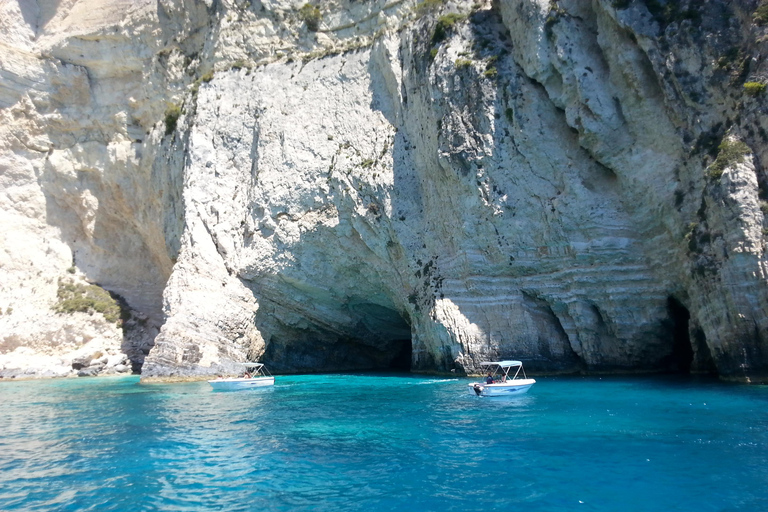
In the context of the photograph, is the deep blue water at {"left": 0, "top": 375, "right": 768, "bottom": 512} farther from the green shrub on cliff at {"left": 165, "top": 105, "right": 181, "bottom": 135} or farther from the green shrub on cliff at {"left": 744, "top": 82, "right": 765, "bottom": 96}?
the green shrub on cliff at {"left": 165, "top": 105, "right": 181, "bottom": 135}

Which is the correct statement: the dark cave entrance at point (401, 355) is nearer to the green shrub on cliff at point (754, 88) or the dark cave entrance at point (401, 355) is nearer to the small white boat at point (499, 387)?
the small white boat at point (499, 387)

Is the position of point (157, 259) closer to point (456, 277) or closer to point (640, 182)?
point (456, 277)

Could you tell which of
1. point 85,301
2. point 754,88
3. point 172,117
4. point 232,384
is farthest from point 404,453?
point 85,301

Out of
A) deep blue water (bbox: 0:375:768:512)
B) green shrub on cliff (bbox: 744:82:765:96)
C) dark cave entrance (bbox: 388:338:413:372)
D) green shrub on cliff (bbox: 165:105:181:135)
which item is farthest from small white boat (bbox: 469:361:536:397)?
green shrub on cliff (bbox: 165:105:181:135)

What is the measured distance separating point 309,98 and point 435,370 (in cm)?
2069

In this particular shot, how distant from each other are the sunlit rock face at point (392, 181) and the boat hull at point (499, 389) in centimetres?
763

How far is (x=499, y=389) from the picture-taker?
24531 mm

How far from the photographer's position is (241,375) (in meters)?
35.7

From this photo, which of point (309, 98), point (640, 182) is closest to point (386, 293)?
point (309, 98)

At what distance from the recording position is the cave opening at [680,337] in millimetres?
29562

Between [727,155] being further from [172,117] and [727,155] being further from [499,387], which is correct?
[172,117]

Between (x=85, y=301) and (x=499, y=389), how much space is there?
1493 inches

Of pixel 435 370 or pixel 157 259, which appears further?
pixel 157 259

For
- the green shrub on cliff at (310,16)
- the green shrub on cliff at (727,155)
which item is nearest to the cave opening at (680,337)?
the green shrub on cliff at (727,155)
